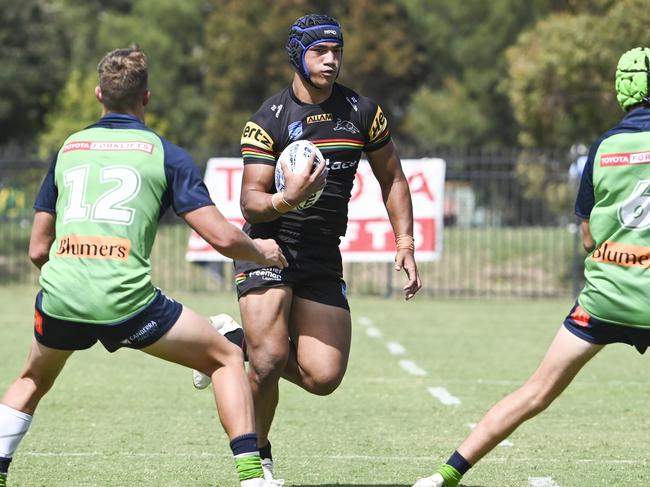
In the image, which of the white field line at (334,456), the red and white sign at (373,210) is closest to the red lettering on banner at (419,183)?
the red and white sign at (373,210)

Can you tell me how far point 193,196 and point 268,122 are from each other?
4.86 feet

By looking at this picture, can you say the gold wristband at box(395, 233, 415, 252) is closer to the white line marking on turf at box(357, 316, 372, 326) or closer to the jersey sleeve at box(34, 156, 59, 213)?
the jersey sleeve at box(34, 156, 59, 213)

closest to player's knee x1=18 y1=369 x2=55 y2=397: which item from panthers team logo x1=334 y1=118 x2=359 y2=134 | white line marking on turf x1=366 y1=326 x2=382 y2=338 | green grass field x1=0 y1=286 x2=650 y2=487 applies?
green grass field x1=0 y1=286 x2=650 y2=487

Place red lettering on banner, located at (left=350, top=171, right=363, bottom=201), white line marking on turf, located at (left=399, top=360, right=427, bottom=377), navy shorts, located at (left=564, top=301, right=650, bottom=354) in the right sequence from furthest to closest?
red lettering on banner, located at (left=350, top=171, right=363, bottom=201) → white line marking on turf, located at (left=399, top=360, right=427, bottom=377) → navy shorts, located at (left=564, top=301, right=650, bottom=354)

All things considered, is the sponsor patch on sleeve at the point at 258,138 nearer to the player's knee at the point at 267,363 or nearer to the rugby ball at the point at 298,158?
the rugby ball at the point at 298,158

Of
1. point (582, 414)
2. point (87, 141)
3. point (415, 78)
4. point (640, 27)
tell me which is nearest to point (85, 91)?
point (415, 78)

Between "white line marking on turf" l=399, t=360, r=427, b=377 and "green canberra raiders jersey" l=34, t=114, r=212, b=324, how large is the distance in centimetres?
690

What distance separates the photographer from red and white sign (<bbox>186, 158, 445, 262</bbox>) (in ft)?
64.3

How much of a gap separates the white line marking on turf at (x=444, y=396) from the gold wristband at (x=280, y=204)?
13.2 ft

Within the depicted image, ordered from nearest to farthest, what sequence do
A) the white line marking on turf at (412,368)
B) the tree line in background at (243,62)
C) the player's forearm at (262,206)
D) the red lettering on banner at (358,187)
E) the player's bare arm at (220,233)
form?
1. the player's bare arm at (220,233)
2. the player's forearm at (262,206)
3. the white line marking on turf at (412,368)
4. the red lettering on banner at (358,187)
5. the tree line in background at (243,62)

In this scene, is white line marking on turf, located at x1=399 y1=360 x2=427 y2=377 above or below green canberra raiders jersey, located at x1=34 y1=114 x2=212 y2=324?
below

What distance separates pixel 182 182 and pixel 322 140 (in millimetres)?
1536

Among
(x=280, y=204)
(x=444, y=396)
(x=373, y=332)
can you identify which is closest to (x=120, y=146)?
(x=280, y=204)

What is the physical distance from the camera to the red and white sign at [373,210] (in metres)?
19.6
